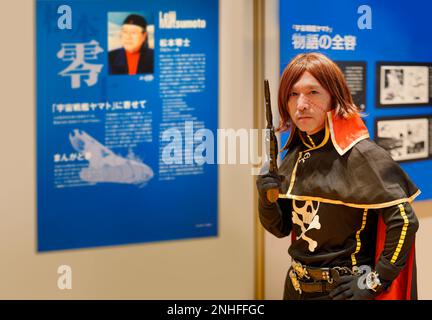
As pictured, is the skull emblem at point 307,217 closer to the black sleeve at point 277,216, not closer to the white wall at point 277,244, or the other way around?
the black sleeve at point 277,216

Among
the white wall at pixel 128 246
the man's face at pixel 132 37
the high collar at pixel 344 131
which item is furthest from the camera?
the man's face at pixel 132 37

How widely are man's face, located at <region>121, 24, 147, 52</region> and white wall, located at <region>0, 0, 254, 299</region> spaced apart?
421 mm

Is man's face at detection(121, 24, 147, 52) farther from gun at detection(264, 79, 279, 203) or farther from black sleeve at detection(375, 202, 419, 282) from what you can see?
black sleeve at detection(375, 202, 419, 282)

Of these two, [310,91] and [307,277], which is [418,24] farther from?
[307,277]

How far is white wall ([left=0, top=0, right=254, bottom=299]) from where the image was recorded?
10.2ft

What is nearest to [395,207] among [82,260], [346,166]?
[346,166]

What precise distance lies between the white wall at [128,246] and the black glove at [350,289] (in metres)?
1.34

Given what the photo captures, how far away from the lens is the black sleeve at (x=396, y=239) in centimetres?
219

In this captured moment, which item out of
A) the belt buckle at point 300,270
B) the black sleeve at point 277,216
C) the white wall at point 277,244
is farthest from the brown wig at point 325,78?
the white wall at point 277,244

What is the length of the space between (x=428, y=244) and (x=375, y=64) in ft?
3.57

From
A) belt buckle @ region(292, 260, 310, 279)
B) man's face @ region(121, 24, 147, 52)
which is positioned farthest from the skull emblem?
man's face @ region(121, 24, 147, 52)

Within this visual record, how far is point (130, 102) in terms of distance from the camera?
333 cm

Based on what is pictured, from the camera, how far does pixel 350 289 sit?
2.26 m

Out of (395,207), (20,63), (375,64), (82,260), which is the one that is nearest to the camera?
(395,207)
